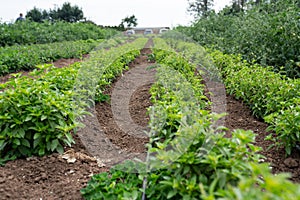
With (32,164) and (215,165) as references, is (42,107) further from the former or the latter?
(215,165)

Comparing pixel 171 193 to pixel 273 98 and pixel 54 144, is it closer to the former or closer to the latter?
pixel 54 144

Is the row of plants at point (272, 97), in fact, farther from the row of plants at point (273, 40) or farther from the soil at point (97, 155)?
the row of plants at point (273, 40)

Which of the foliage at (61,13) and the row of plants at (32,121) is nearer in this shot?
the row of plants at (32,121)

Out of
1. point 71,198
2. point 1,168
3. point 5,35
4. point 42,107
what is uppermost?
point 5,35

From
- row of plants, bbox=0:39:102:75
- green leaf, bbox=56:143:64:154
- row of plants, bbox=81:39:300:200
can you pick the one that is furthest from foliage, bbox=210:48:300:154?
row of plants, bbox=0:39:102:75

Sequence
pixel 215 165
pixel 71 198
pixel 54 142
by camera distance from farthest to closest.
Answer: pixel 54 142 < pixel 71 198 < pixel 215 165

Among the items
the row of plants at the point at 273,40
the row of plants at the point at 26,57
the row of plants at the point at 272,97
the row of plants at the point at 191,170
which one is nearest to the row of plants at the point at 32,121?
the row of plants at the point at 191,170

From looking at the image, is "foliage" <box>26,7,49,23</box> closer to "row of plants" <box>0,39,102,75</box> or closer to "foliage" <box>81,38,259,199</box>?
"row of plants" <box>0,39,102,75</box>

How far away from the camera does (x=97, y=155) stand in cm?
321

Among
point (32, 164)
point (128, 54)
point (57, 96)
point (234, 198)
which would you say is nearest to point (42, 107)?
point (57, 96)

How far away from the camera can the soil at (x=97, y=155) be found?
2.55 meters

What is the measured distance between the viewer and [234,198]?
1.34m

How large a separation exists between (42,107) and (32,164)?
1.66 feet

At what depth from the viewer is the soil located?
255 centimetres
